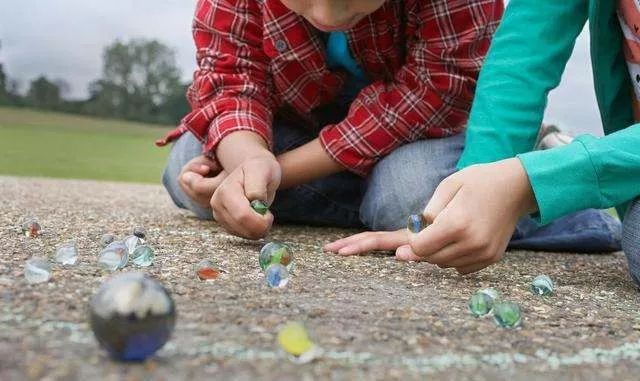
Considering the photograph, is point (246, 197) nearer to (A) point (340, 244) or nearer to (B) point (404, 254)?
A: (A) point (340, 244)

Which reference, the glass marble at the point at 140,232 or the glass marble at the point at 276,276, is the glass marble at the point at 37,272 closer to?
the glass marble at the point at 276,276

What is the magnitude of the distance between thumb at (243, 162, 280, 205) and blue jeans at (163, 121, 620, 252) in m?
0.37

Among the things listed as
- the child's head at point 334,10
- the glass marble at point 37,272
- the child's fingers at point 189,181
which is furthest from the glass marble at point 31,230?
the child's head at point 334,10

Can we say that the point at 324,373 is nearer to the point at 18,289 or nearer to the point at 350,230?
the point at 18,289

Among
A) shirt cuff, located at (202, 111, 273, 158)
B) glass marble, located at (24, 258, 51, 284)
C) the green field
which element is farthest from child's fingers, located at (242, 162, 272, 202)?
the green field

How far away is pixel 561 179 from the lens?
128 centimetres

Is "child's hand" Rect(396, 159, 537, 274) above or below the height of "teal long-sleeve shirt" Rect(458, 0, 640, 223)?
below

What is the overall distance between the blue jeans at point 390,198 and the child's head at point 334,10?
1.90ft

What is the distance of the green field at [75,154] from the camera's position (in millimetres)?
6016

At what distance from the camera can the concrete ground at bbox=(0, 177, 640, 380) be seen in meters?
0.78

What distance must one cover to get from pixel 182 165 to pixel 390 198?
0.71 m

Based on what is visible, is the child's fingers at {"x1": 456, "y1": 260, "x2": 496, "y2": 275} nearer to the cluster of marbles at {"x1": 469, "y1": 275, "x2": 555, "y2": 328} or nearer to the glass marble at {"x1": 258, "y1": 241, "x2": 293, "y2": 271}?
the cluster of marbles at {"x1": 469, "y1": 275, "x2": 555, "y2": 328}

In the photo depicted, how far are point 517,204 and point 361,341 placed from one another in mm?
492

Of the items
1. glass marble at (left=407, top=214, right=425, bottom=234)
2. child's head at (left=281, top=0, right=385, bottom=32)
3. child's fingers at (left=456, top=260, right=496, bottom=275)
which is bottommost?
child's fingers at (left=456, top=260, right=496, bottom=275)
